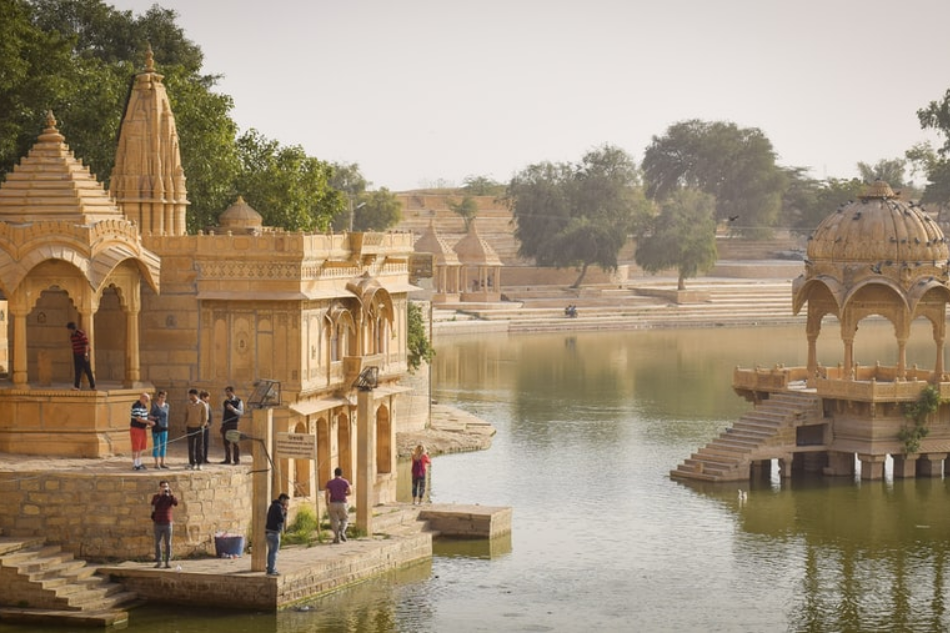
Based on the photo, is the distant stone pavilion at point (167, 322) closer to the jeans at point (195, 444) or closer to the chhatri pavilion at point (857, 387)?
the jeans at point (195, 444)

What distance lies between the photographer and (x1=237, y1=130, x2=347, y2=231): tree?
150 feet

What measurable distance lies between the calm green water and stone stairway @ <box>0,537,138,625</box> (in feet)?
1.45

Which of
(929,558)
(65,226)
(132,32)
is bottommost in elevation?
(929,558)

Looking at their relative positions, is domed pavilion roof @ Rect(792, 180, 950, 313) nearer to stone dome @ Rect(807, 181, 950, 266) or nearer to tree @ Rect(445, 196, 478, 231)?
stone dome @ Rect(807, 181, 950, 266)

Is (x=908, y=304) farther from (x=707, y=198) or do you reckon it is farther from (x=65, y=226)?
(x=707, y=198)

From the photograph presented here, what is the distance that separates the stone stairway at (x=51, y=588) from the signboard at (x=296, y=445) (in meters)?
2.82

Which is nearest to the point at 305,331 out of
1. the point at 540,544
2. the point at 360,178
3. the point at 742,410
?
the point at 540,544

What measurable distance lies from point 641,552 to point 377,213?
68.4 m

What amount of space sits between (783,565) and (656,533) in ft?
8.99

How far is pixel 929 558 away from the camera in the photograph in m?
30.2

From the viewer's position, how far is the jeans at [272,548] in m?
24.9

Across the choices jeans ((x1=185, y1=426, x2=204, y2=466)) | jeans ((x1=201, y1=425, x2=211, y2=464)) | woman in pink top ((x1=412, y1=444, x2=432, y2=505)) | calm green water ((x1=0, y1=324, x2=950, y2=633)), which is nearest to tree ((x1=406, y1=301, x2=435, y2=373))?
calm green water ((x1=0, y1=324, x2=950, y2=633))

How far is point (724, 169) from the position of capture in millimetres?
123750

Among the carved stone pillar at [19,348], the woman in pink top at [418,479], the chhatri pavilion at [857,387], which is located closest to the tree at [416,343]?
the chhatri pavilion at [857,387]
